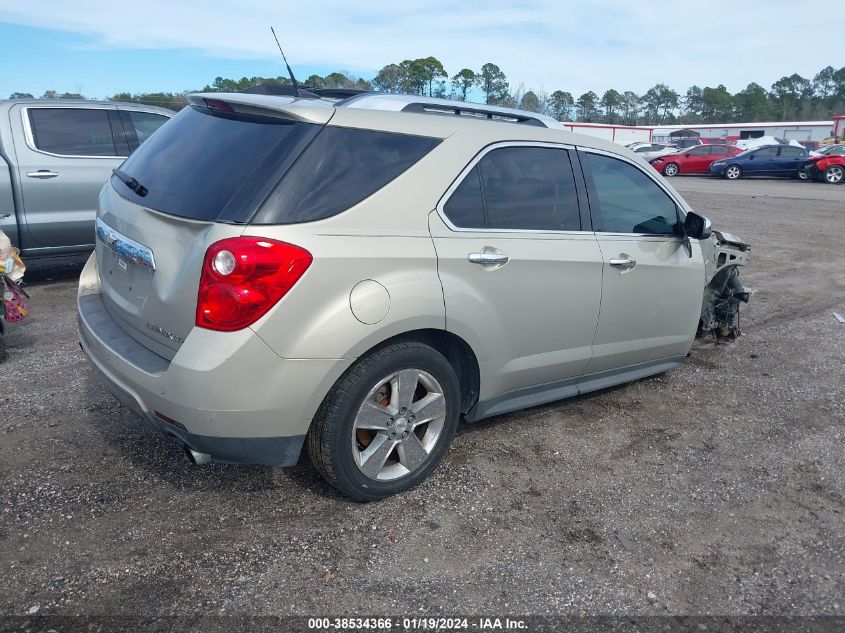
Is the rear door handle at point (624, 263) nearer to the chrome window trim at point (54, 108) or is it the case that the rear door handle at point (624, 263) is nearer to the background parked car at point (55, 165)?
the background parked car at point (55, 165)

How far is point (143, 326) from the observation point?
3.09 m

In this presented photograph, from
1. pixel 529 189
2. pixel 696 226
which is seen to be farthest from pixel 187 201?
pixel 696 226

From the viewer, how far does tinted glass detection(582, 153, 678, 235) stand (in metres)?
4.04

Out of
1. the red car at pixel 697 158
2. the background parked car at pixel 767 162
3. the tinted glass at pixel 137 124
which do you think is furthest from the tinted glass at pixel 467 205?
the red car at pixel 697 158

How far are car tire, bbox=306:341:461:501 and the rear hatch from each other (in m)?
0.73

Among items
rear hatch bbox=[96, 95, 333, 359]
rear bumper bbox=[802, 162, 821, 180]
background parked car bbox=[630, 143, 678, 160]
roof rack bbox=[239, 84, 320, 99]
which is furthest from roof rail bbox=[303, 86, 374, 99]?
background parked car bbox=[630, 143, 678, 160]

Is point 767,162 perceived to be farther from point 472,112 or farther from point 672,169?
point 472,112

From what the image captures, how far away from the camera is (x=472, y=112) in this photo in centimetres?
370

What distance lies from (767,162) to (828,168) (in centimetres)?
215

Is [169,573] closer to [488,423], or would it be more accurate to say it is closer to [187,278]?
[187,278]

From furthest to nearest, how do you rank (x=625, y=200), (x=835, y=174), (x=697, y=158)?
1. (x=697, y=158)
2. (x=835, y=174)
3. (x=625, y=200)

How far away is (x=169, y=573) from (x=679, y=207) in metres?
3.71

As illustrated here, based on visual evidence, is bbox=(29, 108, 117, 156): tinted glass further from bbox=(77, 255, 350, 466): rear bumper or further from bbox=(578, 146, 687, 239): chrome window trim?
bbox=(578, 146, 687, 239): chrome window trim

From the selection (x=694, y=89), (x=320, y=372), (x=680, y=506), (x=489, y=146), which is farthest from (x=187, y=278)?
(x=694, y=89)
